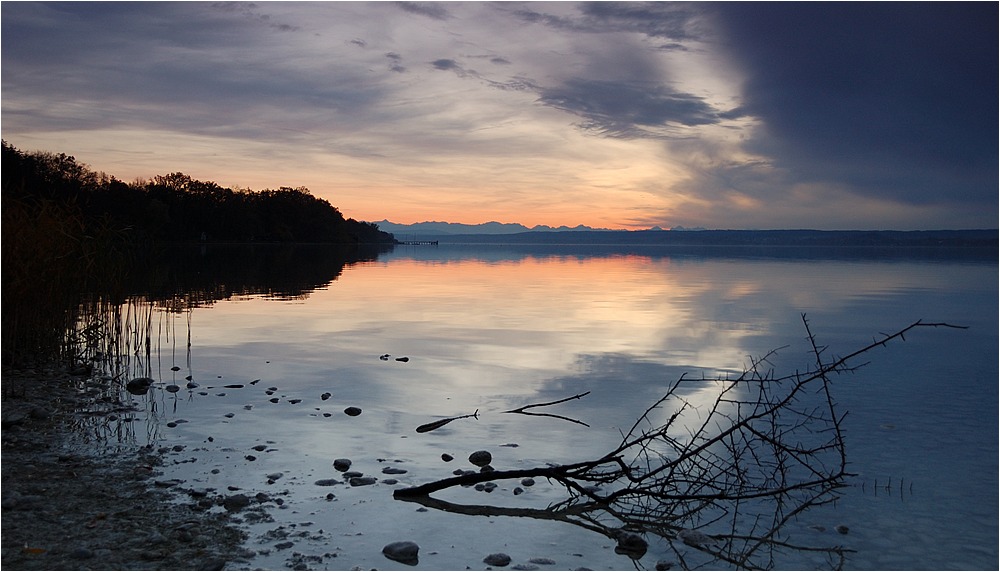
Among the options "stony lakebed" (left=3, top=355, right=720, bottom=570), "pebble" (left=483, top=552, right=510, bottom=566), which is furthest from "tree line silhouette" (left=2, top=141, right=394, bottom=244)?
"pebble" (left=483, top=552, right=510, bottom=566)

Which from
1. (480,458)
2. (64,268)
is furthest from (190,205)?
(480,458)

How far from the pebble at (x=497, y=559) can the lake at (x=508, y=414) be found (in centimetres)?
9

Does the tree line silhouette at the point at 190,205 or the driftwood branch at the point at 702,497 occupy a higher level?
the tree line silhouette at the point at 190,205

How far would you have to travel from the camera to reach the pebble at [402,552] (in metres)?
6.76

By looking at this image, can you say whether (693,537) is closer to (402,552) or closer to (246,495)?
(402,552)

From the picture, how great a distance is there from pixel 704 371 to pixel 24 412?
12.3 metres

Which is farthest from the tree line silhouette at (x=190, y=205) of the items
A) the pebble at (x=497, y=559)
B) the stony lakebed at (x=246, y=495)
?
the pebble at (x=497, y=559)

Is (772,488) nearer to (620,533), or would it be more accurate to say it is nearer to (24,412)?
(620,533)

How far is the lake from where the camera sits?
24.1 ft

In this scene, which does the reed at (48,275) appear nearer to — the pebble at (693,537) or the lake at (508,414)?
the lake at (508,414)

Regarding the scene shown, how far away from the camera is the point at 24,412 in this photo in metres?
11.1

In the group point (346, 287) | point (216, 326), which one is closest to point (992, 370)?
point (216, 326)

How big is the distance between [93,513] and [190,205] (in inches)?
5984

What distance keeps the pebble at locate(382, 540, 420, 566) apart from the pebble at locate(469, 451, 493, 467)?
2670 millimetres
